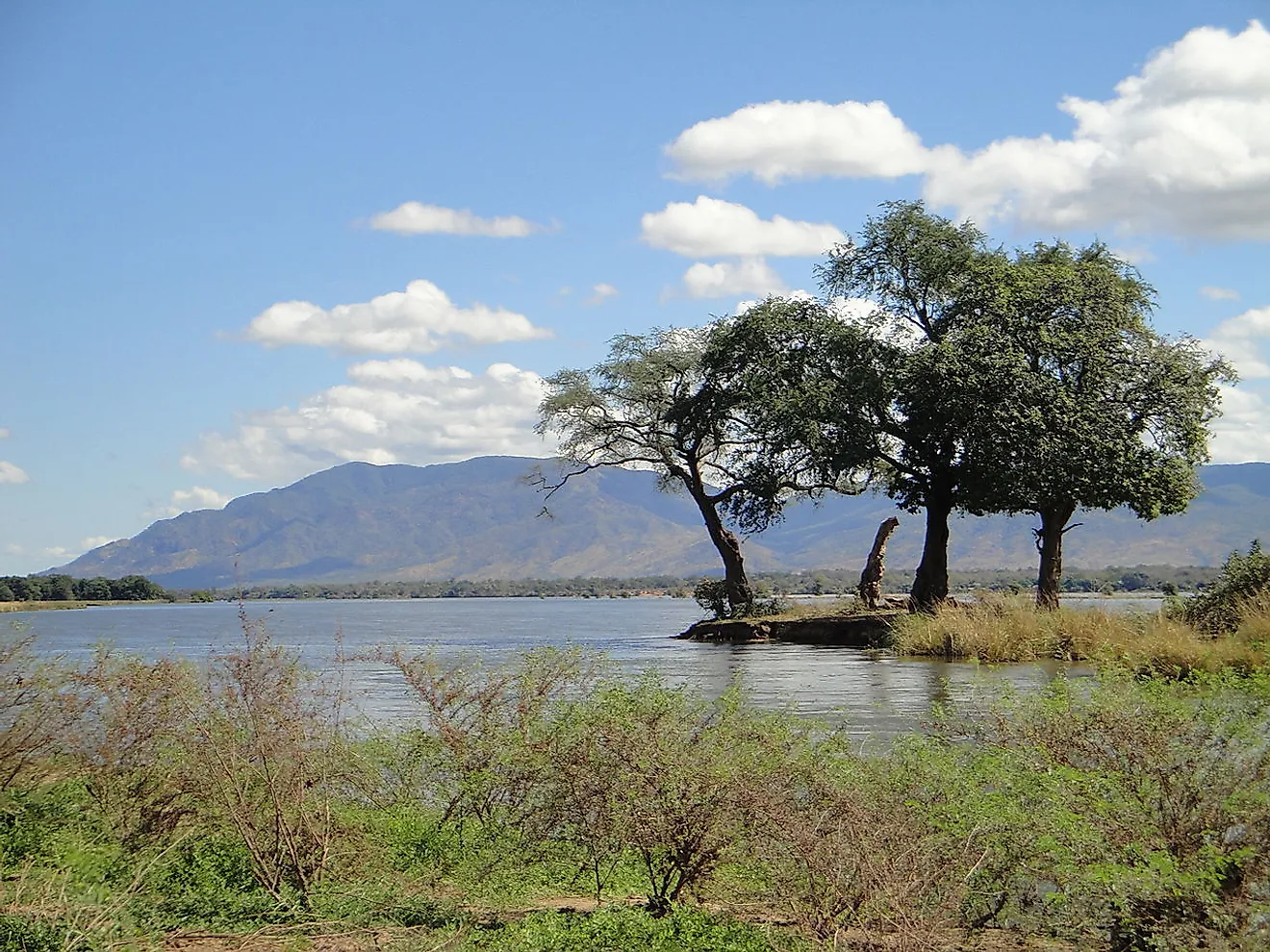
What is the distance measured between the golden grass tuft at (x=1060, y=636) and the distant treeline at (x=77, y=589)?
7961 cm

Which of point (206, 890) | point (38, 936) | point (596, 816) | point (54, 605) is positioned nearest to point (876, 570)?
point (596, 816)

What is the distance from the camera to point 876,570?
42594mm

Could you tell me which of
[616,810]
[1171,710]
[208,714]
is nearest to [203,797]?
[208,714]

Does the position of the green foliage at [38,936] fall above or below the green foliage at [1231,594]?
below

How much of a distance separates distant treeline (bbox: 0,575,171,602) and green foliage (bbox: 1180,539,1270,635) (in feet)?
281

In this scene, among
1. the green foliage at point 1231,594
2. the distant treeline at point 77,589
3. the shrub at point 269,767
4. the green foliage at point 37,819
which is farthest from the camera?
the distant treeline at point 77,589

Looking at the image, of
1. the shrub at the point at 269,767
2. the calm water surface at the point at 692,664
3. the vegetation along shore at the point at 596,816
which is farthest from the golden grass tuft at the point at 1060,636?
the shrub at the point at 269,767

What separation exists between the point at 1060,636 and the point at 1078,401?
9.65m

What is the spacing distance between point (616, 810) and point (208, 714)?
3.85m

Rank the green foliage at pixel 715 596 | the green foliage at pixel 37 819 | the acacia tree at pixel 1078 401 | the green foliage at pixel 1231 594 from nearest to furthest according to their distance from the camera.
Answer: the green foliage at pixel 37 819, the green foliage at pixel 1231 594, the acacia tree at pixel 1078 401, the green foliage at pixel 715 596

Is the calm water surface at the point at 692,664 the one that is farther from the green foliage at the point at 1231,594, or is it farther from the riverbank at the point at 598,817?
the green foliage at the point at 1231,594

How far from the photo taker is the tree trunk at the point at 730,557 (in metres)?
47.1

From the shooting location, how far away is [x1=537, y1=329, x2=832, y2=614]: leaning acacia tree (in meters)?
46.6

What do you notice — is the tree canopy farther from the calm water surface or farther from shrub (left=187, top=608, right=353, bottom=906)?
shrub (left=187, top=608, right=353, bottom=906)
